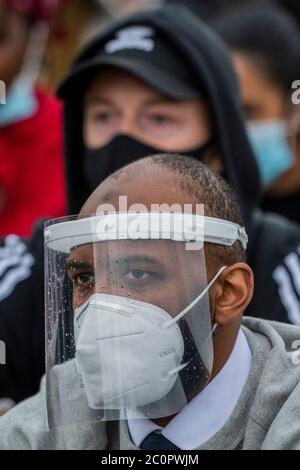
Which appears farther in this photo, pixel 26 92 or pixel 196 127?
pixel 26 92

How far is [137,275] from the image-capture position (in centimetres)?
240

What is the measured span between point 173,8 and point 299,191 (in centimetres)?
141

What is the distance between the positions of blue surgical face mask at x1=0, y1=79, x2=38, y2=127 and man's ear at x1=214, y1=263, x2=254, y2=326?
2717mm

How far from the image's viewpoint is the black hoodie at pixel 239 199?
3906 millimetres

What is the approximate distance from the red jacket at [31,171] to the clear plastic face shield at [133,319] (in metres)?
2.21

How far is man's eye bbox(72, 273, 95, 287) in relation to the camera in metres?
2.44

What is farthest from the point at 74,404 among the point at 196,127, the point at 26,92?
the point at 26,92

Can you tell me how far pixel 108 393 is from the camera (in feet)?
7.69

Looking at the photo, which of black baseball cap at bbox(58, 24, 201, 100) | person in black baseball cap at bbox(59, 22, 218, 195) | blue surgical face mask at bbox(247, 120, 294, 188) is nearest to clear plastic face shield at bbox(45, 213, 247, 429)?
person in black baseball cap at bbox(59, 22, 218, 195)

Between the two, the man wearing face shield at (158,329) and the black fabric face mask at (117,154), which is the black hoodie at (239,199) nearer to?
the black fabric face mask at (117,154)

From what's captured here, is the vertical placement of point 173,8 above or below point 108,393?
above

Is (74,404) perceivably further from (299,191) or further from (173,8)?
(299,191)

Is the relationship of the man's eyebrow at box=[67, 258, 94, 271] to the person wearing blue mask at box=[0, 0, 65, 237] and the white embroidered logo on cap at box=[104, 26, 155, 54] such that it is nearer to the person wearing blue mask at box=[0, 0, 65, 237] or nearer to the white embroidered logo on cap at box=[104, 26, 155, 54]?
the white embroidered logo on cap at box=[104, 26, 155, 54]

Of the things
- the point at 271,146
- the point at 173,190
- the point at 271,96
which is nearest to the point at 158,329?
the point at 173,190
